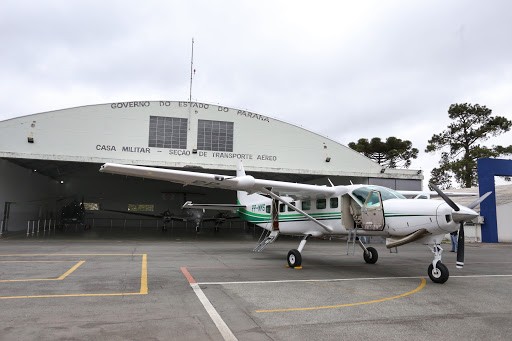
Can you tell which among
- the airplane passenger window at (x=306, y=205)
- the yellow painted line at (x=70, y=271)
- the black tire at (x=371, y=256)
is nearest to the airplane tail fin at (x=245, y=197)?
the airplane passenger window at (x=306, y=205)

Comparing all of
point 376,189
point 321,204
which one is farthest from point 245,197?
point 376,189

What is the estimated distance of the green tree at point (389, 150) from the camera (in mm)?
55375

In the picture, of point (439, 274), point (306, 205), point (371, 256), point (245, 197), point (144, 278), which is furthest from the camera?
point (245, 197)

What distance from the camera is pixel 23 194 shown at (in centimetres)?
2791

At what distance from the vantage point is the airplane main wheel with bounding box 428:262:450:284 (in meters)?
9.24

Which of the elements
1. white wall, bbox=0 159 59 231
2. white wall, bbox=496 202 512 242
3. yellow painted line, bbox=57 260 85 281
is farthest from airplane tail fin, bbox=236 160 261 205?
white wall, bbox=496 202 512 242

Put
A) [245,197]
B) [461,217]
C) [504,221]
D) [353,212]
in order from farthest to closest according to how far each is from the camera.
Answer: [504,221]
[245,197]
[353,212]
[461,217]

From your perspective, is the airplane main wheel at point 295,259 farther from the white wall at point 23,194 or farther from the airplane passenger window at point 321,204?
the white wall at point 23,194

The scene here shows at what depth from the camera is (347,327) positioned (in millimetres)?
5586

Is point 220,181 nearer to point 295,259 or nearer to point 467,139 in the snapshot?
point 295,259

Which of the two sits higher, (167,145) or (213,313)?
(167,145)

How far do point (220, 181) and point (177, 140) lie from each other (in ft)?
45.0

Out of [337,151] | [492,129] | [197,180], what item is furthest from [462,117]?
[197,180]

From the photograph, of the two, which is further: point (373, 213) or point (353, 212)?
point (353, 212)
